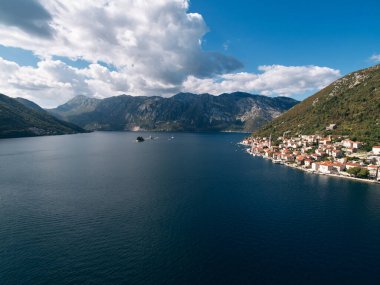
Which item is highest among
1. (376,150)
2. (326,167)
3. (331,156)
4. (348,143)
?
(348,143)

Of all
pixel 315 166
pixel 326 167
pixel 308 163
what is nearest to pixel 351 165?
pixel 326 167

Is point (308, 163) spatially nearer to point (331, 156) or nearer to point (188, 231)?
point (331, 156)

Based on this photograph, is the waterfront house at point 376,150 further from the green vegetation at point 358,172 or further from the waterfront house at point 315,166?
the waterfront house at point 315,166

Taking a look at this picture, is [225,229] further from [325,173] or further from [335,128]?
[335,128]

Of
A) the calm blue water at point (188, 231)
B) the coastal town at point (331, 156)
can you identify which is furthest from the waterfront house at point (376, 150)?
the calm blue water at point (188, 231)

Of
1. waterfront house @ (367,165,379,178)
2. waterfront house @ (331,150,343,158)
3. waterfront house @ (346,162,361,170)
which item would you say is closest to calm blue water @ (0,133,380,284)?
waterfront house @ (367,165,379,178)

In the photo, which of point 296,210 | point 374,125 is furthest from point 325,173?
point 374,125

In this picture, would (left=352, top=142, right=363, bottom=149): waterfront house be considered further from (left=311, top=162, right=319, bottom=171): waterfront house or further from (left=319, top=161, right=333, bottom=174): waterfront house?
(left=311, top=162, right=319, bottom=171): waterfront house
